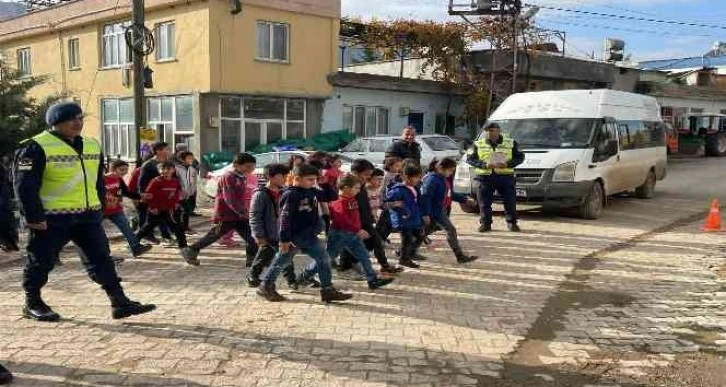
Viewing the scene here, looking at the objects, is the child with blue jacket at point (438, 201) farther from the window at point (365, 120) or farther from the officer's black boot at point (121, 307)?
the window at point (365, 120)

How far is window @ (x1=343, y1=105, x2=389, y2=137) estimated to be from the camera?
23969 mm

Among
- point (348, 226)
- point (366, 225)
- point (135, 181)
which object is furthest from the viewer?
point (135, 181)

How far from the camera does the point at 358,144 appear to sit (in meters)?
19.0

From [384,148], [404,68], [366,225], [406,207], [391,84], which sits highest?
[404,68]

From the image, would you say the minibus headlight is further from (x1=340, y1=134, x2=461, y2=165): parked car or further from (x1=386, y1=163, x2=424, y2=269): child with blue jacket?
(x1=340, y1=134, x2=461, y2=165): parked car

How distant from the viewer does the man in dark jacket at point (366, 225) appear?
268 inches

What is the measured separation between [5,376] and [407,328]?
2883 mm

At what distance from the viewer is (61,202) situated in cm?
512

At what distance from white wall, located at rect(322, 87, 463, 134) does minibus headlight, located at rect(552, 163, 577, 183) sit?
13038mm

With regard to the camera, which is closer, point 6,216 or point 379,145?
point 6,216

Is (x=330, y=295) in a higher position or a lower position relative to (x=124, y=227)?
lower

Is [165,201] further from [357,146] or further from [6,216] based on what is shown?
[357,146]

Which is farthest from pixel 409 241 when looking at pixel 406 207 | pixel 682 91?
pixel 682 91

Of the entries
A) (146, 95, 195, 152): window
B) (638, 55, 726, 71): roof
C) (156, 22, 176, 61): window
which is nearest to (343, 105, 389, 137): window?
(146, 95, 195, 152): window
